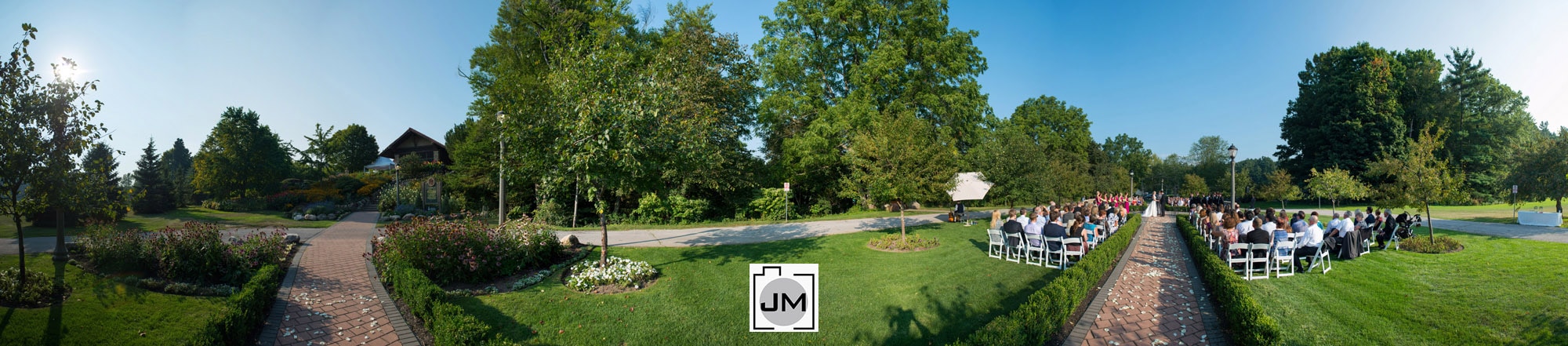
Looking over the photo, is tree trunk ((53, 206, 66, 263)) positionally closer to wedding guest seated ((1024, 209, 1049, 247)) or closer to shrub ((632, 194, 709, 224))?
shrub ((632, 194, 709, 224))

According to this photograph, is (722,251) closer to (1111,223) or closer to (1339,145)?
(1111,223)

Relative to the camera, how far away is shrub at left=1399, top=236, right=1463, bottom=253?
461 inches

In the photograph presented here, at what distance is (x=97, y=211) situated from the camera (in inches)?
309

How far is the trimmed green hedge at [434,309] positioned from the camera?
5207 mm

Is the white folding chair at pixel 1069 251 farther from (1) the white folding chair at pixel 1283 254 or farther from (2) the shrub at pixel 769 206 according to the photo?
(2) the shrub at pixel 769 206

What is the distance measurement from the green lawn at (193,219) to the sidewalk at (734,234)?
35.2 feet

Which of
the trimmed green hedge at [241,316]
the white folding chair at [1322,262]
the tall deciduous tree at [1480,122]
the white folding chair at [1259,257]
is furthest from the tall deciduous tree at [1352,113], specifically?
the trimmed green hedge at [241,316]

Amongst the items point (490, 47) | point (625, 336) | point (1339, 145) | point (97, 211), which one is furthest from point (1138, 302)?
point (1339, 145)

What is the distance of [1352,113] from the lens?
41594mm

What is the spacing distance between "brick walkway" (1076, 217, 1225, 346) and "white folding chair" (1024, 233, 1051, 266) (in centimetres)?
143

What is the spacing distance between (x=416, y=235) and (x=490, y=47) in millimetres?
16514

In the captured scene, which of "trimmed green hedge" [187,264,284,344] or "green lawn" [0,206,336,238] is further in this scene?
"green lawn" [0,206,336,238]

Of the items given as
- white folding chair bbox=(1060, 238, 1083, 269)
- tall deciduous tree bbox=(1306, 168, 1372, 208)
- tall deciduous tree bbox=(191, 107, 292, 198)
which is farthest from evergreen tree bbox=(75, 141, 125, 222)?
tall deciduous tree bbox=(1306, 168, 1372, 208)

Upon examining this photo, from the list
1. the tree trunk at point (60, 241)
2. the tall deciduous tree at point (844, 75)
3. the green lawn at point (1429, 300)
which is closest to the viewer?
the green lawn at point (1429, 300)
